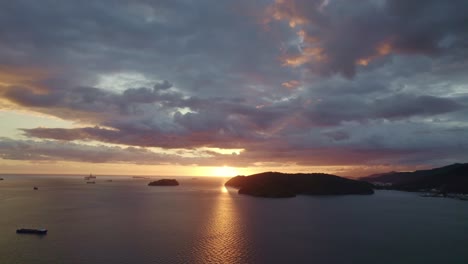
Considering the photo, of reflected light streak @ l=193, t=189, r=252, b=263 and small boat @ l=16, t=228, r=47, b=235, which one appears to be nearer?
reflected light streak @ l=193, t=189, r=252, b=263

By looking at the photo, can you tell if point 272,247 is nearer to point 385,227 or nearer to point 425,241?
point 425,241

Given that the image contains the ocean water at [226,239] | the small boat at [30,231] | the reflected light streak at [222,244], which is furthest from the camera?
the small boat at [30,231]

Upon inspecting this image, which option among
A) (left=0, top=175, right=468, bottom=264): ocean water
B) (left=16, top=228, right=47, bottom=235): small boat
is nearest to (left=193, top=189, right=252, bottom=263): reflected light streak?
(left=0, top=175, right=468, bottom=264): ocean water

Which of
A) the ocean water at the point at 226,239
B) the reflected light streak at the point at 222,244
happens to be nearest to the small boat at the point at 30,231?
the ocean water at the point at 226,239

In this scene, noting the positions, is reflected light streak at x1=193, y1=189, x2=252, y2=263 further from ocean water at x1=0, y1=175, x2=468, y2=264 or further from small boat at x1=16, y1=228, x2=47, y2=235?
small boat at x1=16, y1=228, x2=47, y2=235

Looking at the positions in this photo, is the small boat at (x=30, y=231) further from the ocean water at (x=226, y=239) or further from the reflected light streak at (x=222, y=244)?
the reflected light streak at (x=222, y=244)

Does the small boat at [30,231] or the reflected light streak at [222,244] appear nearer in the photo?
the reflected light streak at [222,244]

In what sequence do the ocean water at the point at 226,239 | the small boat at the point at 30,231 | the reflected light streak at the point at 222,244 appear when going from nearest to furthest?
the reflected light streak at the point at 222,244
the ocean water at the point at 226,239
the small boat at the point at 30,231

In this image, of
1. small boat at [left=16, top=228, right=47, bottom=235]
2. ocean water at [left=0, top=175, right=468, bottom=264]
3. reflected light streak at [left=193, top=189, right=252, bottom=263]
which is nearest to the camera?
reflected light streak at [left=193, top=189, right=252, bottom=263]

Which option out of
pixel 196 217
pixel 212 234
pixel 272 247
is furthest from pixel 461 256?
pixel 196 217

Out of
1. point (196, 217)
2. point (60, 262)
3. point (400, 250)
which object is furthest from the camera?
point (196, 217)

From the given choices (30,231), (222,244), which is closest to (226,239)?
(222,244)
